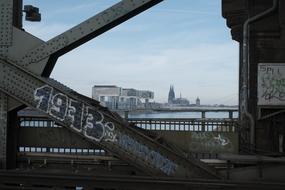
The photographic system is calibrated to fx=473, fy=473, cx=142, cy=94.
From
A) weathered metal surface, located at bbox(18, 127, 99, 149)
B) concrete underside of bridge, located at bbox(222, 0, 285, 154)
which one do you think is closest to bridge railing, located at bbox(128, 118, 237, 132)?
concrete underside of bridge, located at bbox(222, 0, 285, 154)

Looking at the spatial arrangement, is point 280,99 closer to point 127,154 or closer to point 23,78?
point 127,154

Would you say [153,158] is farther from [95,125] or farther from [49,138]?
[49,138]

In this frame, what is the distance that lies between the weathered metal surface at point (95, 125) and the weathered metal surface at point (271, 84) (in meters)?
4.68

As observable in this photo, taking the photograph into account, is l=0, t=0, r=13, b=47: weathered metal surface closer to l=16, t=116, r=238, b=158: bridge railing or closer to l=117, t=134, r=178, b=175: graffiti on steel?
l=16, t=116, r=238, b=158: bridge railing

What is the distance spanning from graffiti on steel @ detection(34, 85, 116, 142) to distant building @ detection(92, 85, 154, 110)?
22.7ft

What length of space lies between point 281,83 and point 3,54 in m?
7.46

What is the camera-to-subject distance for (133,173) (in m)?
10.2

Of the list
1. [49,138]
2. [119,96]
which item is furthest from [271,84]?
[119,96]

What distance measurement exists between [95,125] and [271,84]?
597 centimetres

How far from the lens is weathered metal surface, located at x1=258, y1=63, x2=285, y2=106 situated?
1295 cm

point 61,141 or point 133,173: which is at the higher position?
point 61,141

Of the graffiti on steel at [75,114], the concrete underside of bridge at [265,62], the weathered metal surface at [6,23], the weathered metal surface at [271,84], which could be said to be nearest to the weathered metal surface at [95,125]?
the graffiti on steel at [75,114]

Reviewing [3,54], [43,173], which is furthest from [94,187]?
[3,54]

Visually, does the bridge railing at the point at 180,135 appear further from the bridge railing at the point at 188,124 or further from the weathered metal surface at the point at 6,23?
the weathered metal surface at the point at 6,23
